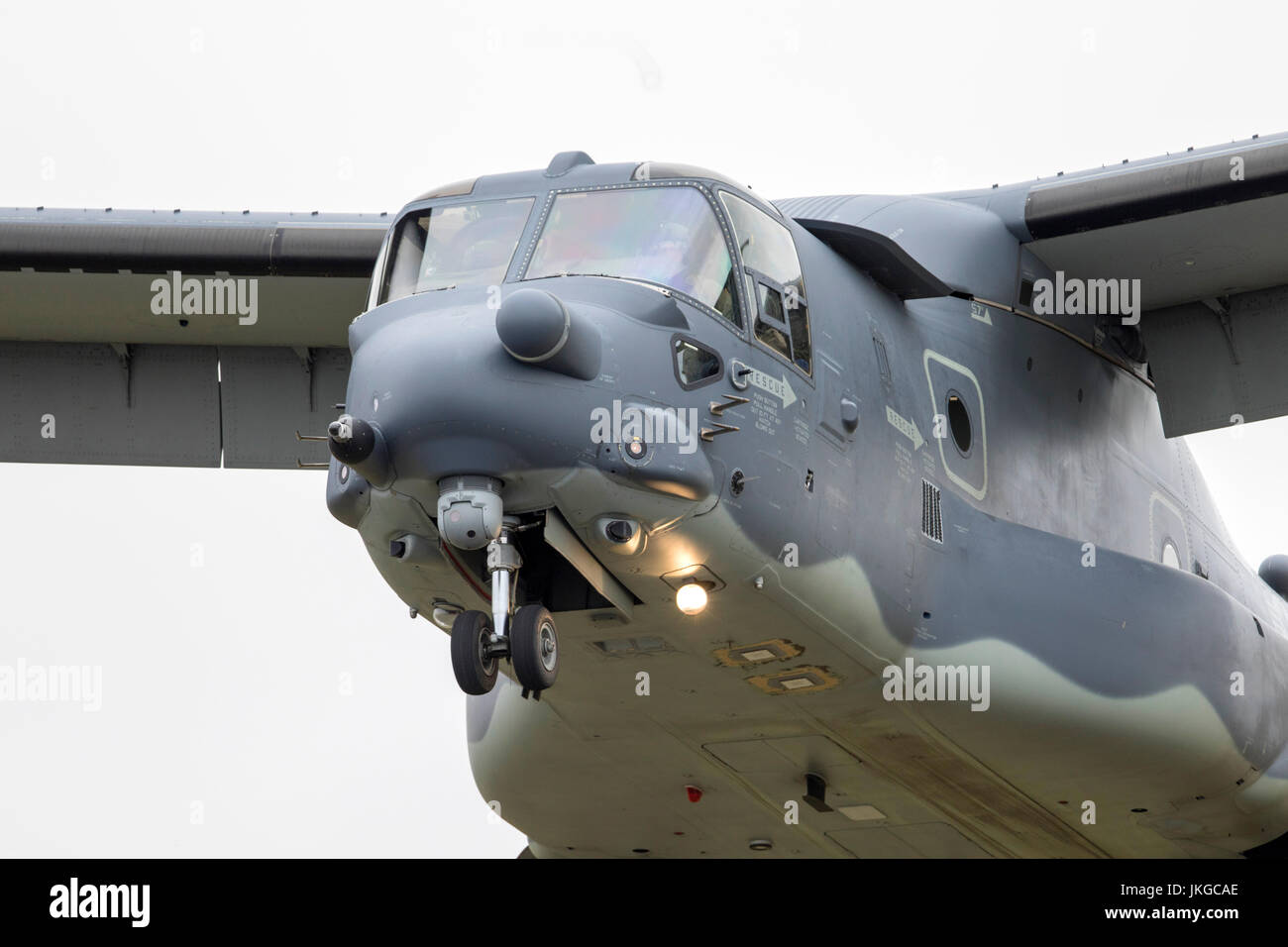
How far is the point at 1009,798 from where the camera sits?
11844 millimetres

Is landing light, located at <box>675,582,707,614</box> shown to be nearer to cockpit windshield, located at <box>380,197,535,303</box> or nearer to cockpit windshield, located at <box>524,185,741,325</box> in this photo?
cockpit windshield, located at <box>524,185,741,325</box>

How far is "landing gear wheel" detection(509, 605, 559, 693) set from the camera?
8758 mm

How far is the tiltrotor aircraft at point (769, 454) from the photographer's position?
8875 mm

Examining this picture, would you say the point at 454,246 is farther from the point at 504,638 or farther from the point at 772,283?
the point at 504,638

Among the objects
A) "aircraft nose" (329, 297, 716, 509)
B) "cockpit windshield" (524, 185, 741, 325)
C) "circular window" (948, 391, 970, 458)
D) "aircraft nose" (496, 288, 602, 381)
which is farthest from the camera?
"circular window" (948, 391, 970, 458)

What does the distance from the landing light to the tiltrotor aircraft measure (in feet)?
0.15

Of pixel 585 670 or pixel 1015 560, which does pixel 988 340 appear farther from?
pixel 585 670

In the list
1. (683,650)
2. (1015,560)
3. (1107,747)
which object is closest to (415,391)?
(683,650)

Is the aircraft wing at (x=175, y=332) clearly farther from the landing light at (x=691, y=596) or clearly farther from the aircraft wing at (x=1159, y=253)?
the landing light at (x=691, y=596)

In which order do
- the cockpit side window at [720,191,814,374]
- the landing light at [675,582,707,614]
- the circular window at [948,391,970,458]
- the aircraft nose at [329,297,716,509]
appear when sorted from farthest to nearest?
the circular window at [948,391,970,458]
the cockpit side window at [720,191,814,374]
the landing light at [675,582,707,614]
the aircraft nose at [329,297,716,509]

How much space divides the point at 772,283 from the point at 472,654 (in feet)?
8.61

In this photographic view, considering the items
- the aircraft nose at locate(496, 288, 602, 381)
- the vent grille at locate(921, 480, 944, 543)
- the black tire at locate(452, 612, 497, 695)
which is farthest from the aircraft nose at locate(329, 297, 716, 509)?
the vent grille at locate(921, 480, 944, 543)

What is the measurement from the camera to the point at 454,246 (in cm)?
976

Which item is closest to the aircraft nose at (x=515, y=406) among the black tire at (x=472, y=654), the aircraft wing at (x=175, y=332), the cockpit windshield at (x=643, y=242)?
the cockpit windshield at (x=643, y=242)
